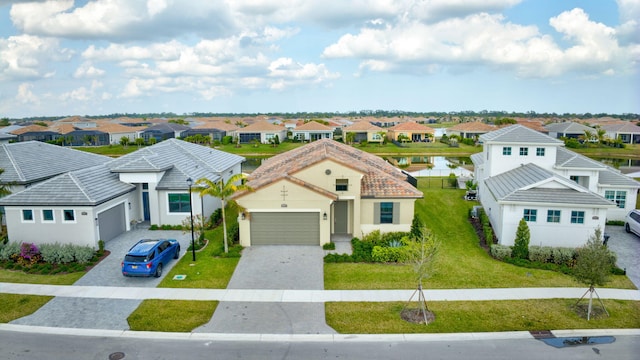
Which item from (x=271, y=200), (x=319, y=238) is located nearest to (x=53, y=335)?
(x=271, y=200)

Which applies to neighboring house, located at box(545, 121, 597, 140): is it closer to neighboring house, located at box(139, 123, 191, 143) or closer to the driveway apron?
neighboring house, located at box(139, 123, 191, 143)

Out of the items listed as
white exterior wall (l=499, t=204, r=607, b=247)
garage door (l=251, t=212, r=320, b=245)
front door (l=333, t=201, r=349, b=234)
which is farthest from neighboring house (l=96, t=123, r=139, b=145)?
white exterior wall (l=499, t=204, r=607, b=247)

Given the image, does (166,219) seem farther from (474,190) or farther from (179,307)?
(474,190)

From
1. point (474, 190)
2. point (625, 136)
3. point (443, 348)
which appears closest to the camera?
point (443, 348)

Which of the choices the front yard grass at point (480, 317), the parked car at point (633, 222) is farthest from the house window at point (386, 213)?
Result: the parked car at point (633, 222)

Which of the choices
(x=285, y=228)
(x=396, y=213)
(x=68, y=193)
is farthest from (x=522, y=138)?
(x=68, y=193)

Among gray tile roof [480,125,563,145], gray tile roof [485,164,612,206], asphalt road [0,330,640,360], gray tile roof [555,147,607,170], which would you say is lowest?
asphalt road [0,330,640,360]

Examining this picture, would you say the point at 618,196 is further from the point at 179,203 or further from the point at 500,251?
the point at 179,203
